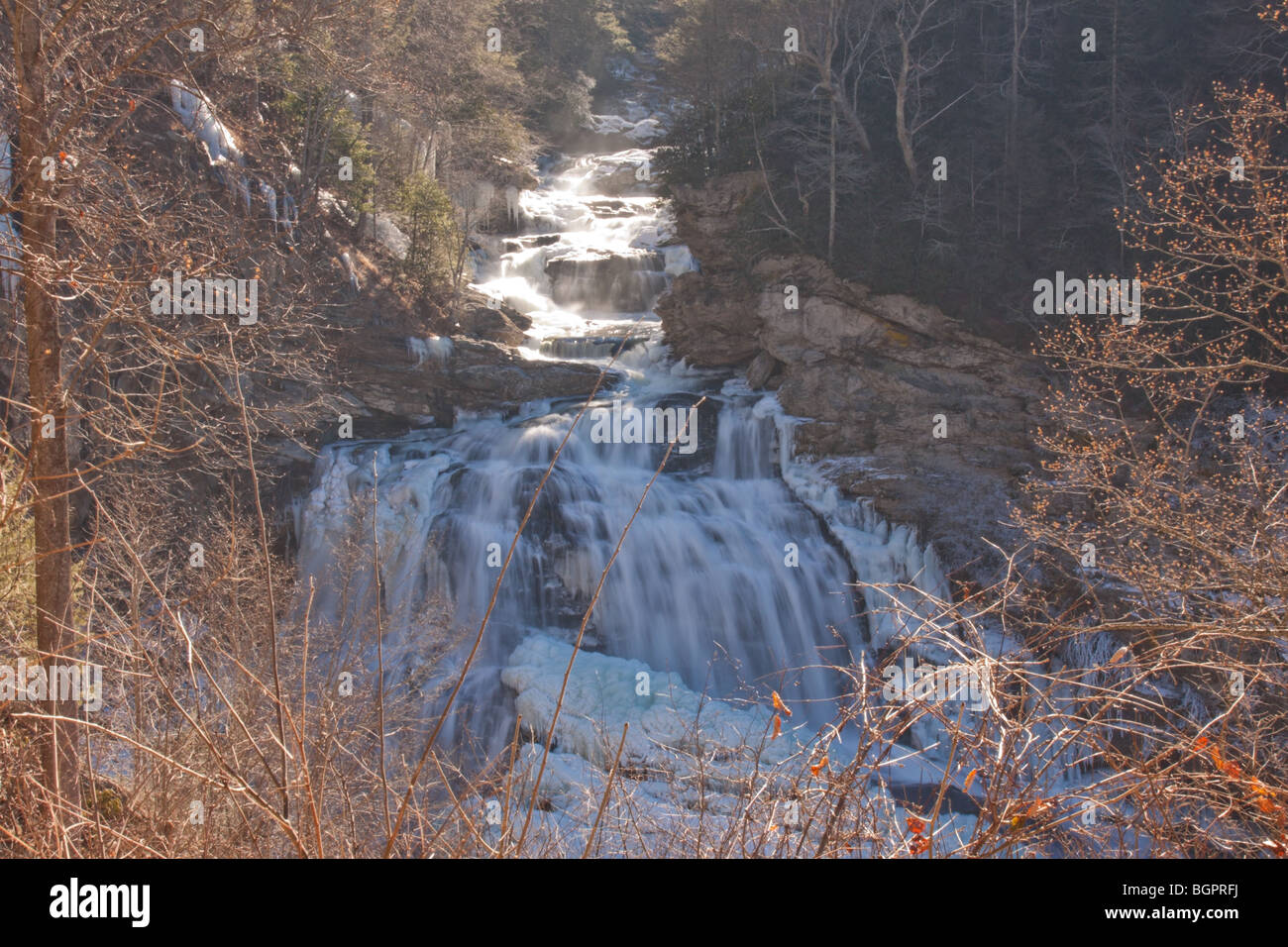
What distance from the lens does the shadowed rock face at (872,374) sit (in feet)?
47.9

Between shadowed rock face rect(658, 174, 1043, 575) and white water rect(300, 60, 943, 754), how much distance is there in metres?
0.81

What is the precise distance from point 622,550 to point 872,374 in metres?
6.65

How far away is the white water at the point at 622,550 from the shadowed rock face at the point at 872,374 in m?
0.81

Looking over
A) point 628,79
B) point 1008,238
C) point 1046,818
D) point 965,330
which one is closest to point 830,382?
point 965,330

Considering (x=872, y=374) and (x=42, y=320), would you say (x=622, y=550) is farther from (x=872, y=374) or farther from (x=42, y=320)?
(x=42, y=320)

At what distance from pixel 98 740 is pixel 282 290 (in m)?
10.6

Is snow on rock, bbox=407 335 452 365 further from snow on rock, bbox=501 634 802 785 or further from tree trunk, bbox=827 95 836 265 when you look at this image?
tree trunk, bbox=827 95 836 265

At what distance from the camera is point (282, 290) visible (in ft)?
52.5

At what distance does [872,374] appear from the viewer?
54.4ft

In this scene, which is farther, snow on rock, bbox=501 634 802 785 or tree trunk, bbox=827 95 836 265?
tree trunk, bbox=827 95 836 265

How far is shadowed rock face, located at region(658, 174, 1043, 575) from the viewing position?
1460 cm

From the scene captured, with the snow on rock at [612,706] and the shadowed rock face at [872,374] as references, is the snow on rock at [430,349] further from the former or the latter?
the snow on rock at [612,706]

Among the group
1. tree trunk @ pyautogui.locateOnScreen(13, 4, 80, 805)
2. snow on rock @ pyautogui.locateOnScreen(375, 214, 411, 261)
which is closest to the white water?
snow on rock @ pyautogui.locateOnScreen(375, 214, 411, 261)

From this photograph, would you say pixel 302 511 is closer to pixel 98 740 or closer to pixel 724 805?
pixel 98 740
